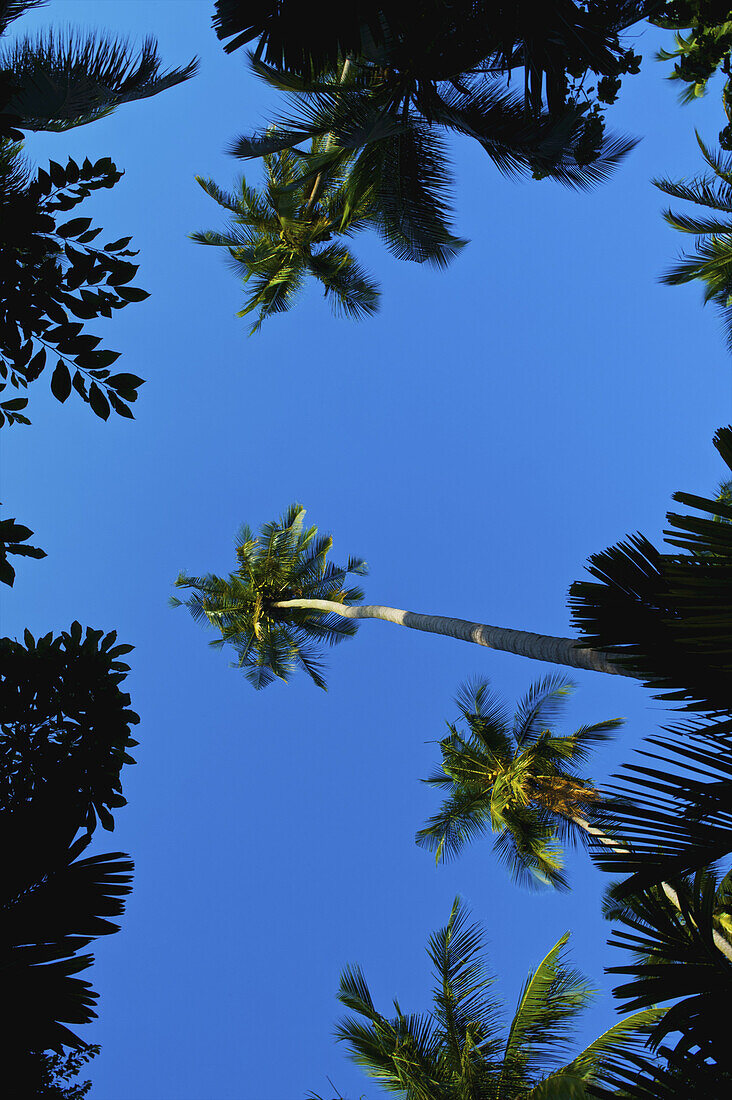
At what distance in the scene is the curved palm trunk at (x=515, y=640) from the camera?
4953 millimetres

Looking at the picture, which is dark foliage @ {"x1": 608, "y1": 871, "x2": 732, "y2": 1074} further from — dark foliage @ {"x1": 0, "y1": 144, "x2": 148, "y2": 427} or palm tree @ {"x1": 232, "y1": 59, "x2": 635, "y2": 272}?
palm tree @ {"x1": 232, "y1": 59, "x2": 635, "y2": 272}

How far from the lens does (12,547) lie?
2828mm

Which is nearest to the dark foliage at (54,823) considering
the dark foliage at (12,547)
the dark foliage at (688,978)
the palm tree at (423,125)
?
the dark foliage at (12,547)

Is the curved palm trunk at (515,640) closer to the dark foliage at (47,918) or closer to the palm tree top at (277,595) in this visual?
the dark foliage at (47,918)

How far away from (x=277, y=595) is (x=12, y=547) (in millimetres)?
14243

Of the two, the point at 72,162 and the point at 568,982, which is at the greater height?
the point at 72,162

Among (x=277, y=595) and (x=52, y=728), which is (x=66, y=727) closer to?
(x=52, y=728)

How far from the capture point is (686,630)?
2.73m

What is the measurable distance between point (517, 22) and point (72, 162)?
222 inches

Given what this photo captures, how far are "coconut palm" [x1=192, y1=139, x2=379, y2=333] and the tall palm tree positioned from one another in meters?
10.5

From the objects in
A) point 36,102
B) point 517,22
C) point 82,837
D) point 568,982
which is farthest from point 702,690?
point 568,982

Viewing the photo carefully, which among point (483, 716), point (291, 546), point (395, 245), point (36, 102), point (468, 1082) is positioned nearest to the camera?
point (36, 102)

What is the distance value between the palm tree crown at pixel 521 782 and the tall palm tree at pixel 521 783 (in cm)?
2

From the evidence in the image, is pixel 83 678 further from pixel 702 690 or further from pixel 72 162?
pixel 702 690
